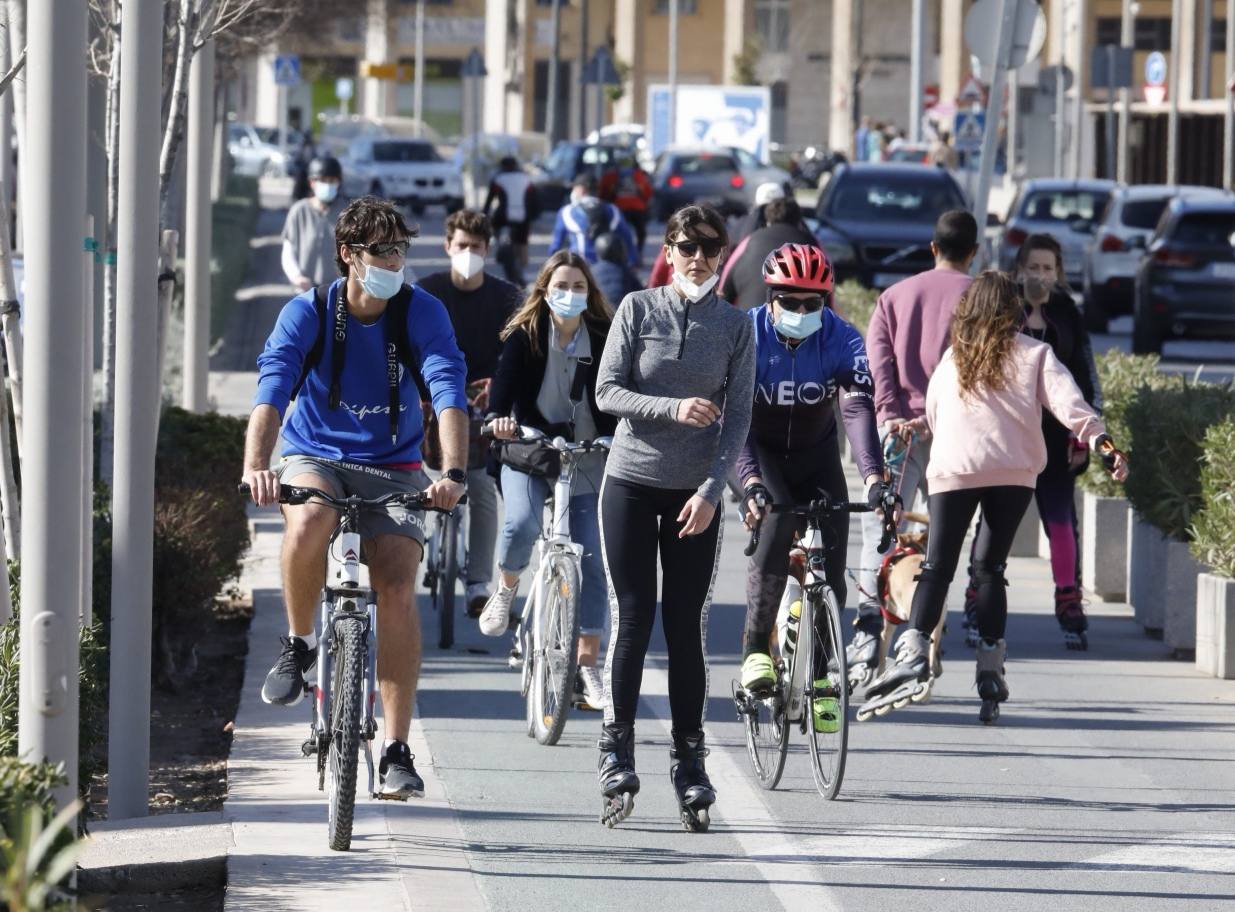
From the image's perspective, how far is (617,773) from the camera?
6.77 meters

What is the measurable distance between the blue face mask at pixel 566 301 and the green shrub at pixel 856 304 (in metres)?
7.89

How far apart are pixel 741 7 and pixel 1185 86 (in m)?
21.1

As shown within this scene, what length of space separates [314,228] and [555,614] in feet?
21.4

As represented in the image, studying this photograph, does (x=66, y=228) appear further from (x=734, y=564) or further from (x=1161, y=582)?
(x=734, y=564)

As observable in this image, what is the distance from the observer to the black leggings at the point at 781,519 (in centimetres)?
768

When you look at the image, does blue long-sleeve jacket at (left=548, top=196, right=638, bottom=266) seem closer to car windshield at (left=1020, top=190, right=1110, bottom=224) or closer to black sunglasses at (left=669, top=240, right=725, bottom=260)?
black sunglasses at (left=669, top=240, right=725, bottom=260)

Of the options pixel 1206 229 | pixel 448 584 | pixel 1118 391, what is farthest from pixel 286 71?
pixel 448 584

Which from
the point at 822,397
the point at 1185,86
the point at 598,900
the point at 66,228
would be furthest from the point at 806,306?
the point at 1185,86

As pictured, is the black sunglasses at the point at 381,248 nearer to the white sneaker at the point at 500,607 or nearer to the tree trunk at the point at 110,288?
the white sneaker at the point at 500,607

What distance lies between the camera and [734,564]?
1249 centimetres

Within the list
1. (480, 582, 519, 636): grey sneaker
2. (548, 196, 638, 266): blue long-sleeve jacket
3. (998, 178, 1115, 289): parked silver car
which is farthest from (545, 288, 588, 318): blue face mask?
(998, 178, 1115, 289): parked silver car

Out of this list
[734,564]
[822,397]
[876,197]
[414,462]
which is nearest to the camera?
[414,462]

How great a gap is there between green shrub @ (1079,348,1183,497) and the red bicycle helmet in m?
3.94

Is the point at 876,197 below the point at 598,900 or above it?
above
